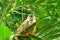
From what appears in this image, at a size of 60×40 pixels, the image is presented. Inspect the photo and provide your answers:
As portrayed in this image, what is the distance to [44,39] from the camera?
1.51 metres

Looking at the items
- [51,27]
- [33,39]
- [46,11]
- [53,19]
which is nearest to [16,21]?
[46,11]

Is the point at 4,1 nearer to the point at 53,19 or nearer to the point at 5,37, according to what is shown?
the point at 53,19

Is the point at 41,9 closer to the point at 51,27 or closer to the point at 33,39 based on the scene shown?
the point at 51,27

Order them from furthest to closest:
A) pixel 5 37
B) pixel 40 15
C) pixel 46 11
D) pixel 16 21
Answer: pixel 16 21, pixel 46 11, pixel 40 15, pixel 5 37

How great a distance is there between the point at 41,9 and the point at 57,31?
0.66 metres

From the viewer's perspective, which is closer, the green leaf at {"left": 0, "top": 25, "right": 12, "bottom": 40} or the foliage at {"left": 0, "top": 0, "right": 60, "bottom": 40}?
the green leaf at {"left": 0, "top": 25, "right": 12, "bottom": 40}

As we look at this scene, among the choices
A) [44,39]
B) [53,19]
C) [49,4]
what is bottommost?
[44,39]

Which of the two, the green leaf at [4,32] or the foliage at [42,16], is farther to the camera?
the foliage at [42,16]

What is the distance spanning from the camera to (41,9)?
2.17m

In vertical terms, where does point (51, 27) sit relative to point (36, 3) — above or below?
below

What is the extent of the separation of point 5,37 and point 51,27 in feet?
1.83

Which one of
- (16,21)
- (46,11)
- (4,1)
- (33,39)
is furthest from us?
(16,21)

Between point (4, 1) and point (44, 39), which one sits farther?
point (4, 1)

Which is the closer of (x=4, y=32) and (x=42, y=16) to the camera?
(x=4, y=32)
